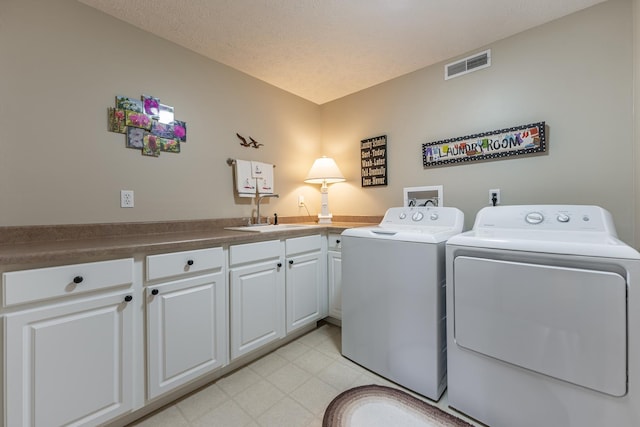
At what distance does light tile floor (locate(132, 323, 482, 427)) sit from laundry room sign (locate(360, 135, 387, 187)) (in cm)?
156

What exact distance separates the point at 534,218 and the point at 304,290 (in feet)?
5.26

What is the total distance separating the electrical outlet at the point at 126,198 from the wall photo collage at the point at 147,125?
29 centimetres

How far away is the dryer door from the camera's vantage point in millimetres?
1014

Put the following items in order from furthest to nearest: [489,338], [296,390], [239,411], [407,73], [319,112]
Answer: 1. [319,112]
2. [407,73]
3. [296,390]
4. [239,411]
5. [489,338]

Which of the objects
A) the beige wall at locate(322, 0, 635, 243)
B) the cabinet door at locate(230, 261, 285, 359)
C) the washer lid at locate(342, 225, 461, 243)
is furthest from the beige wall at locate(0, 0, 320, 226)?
the beige wall at locate(322, 0, 635, 243)

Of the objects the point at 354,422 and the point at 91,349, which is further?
the point at 354,422

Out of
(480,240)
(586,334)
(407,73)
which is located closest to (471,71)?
(407,73)

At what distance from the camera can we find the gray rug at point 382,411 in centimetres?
134

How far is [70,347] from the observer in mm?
1111

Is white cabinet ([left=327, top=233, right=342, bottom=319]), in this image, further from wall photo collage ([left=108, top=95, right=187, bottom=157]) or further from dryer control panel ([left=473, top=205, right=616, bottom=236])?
wall photo collage ([left=108, top=95, right=187, bottom=157])

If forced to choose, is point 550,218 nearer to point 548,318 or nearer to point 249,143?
point 548,318

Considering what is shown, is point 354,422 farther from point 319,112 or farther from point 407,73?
point 319,112

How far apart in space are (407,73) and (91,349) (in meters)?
2.89

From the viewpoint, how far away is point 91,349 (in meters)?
1.17
